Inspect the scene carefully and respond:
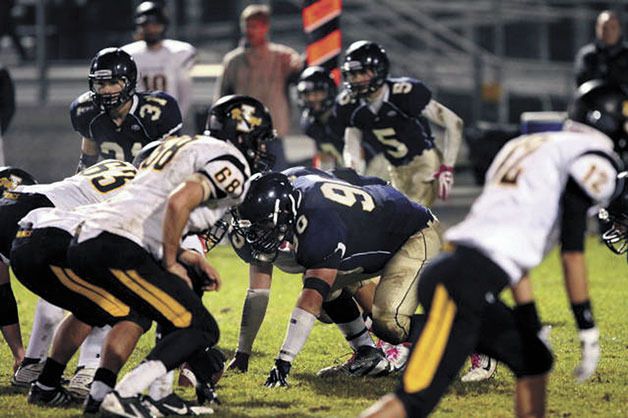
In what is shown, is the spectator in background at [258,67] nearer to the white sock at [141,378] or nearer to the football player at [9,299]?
the football player at [9,299]

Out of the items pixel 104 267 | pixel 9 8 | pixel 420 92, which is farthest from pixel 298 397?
pixel 9 8

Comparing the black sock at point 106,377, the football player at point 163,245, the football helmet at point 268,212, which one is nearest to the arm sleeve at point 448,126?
the football helmet at point 268,212

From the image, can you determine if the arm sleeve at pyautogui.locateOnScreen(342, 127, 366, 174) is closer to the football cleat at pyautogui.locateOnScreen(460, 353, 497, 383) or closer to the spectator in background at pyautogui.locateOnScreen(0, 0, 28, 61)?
the football cleat at pyautogui.locateOnScreen(460, 353, 497, 383)

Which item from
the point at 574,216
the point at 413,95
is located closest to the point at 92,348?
the point at 574,216

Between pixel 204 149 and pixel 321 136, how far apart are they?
4602mm

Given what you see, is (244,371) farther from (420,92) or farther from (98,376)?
(420,92)

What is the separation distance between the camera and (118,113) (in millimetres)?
7855

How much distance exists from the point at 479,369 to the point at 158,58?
183 inches

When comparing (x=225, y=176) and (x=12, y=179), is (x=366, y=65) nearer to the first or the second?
(x=12, y=179)

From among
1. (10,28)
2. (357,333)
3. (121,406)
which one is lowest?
(357,333)

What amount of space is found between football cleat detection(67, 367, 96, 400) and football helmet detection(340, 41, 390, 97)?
3.19 m

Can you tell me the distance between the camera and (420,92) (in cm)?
935

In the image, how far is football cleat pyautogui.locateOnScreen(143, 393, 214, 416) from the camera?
6.07 meters

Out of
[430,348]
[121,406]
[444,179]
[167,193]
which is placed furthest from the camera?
[444,179]
